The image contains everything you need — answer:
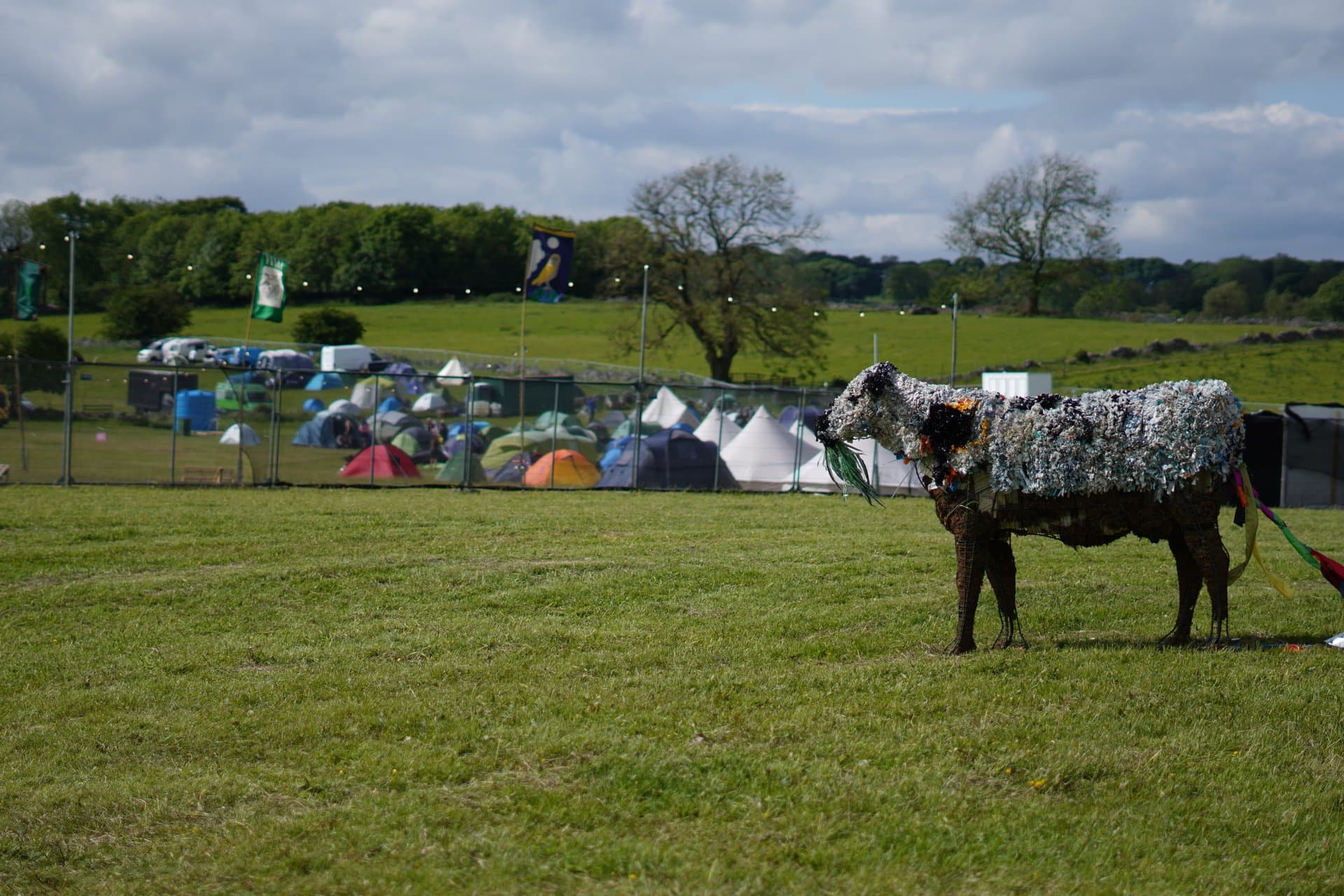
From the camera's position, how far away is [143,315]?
6912cm

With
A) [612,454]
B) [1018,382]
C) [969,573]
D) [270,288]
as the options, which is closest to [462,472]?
[612,454]

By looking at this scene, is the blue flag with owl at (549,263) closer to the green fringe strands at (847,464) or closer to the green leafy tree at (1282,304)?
the green leafy tree at (1282,304)

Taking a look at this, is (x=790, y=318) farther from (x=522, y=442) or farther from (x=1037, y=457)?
(x=1037, y=457)

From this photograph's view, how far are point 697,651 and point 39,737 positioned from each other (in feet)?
13.0

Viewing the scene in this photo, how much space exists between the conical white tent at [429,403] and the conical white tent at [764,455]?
983 cm

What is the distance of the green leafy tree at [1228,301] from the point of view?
41969 mm

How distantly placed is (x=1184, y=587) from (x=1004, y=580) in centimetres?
131

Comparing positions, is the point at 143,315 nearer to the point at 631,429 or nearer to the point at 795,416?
the point at 631,429

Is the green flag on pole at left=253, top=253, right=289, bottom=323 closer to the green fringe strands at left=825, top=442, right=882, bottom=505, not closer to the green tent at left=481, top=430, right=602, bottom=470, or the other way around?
the green tent at left=481, top=430, right=602, bottom=470

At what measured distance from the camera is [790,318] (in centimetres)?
5225

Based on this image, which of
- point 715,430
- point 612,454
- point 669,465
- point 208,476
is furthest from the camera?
point 715,430

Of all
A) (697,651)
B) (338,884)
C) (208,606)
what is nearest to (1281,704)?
(697,651)

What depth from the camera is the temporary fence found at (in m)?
18.6

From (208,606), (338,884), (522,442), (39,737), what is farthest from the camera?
(522,442)
